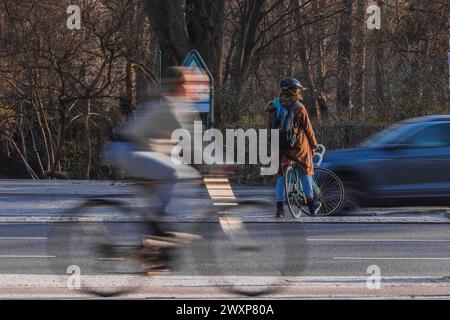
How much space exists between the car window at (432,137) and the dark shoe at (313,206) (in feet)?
6.47

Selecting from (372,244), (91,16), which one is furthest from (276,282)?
(91,16)

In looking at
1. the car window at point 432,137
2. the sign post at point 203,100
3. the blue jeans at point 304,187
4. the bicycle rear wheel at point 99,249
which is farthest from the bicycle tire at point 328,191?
the sign post at point 203,100

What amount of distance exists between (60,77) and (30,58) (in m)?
1.17

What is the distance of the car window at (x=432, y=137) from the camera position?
1424 cm

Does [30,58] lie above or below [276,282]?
above

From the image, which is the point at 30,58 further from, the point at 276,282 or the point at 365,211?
the point at 276,282

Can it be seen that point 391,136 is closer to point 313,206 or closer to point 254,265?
point 313,206

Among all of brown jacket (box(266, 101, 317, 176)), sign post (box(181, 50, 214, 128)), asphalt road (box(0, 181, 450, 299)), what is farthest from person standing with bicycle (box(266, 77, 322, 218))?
sign post (box(181, 50, 214, 128))

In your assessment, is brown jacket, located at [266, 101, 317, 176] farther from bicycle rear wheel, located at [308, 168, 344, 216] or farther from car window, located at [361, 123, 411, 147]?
car window, located at [361, 123, 411, 147]

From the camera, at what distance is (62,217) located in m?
7.38

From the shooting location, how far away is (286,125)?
12.8 meters

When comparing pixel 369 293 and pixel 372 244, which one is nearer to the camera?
pixel 369 293

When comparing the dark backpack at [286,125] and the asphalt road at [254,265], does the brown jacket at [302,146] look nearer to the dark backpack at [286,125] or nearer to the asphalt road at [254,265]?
the dark backpack at [286,125]

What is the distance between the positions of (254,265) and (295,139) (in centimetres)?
580
